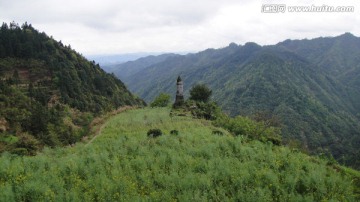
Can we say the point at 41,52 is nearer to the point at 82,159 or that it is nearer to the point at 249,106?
the point at 82,159

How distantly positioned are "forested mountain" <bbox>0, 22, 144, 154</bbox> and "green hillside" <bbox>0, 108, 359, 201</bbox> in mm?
34069

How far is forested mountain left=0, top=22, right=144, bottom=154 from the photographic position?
57.0 m

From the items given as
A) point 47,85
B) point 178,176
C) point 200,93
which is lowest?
point 178,176

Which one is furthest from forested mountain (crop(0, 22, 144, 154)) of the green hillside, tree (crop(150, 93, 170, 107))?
the green hillside

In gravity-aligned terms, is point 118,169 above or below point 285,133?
above

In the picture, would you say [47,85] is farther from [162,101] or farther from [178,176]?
[178,176]

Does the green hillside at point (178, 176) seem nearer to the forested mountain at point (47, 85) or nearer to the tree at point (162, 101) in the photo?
the tree at point (162, 101)

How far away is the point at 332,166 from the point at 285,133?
12972 cm

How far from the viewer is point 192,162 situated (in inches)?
546

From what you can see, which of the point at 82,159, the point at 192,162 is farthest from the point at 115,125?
the point at 192,162

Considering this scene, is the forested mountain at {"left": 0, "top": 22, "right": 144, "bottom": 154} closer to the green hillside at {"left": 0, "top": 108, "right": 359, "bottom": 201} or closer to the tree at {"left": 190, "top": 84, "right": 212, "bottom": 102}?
the tree at {"left": 190, "top": 84, "right": 212, "bottom": 102}

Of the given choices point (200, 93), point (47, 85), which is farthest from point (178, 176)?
point (47, 85)

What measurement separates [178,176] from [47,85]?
3319 inches

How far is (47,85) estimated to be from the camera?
288 feet
